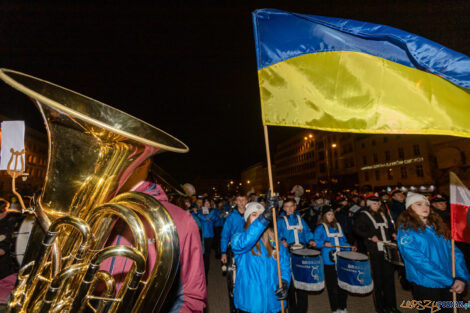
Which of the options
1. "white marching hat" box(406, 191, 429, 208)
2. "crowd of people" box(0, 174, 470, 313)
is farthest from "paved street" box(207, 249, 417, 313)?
"white marching hat" box(406, 191, 429, 208)

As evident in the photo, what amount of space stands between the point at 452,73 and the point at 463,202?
2224 mm

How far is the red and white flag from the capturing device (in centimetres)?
296

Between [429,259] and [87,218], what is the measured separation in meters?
3.76

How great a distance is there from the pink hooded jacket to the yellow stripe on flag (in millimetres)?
1543

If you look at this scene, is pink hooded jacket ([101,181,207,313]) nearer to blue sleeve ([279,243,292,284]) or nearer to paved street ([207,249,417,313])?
blue sleeve ([279,243,292,284])

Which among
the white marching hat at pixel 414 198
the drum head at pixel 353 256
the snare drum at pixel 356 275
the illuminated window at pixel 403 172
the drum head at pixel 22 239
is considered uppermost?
the illuminated window at pixel 403 172

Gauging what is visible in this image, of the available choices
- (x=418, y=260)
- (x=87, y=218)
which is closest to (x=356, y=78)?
(x=418, y=260)

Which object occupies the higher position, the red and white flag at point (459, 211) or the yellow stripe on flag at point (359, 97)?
the yellow stripe on flag at point (359, 97)

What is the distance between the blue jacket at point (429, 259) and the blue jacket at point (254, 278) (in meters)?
1.65

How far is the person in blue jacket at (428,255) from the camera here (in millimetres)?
2678

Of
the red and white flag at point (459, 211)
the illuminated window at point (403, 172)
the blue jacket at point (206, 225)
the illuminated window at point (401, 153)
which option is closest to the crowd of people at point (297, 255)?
the red and white flag at point (459, 211)

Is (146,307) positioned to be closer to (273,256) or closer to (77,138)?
(77,138)

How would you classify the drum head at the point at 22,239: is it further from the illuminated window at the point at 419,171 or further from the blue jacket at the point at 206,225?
the illuminated window at the point at 419,171

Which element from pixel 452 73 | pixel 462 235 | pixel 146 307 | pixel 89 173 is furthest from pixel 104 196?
pixel 462 235
